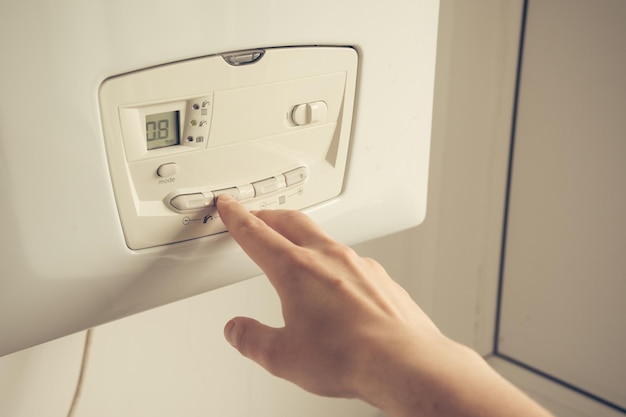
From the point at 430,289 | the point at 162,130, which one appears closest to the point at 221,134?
the point at 162,130

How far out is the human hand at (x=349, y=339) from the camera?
1.12 feet

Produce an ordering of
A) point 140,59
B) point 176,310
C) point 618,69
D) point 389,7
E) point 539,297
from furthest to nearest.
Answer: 1. point 539,297
2. point 618,69
3. point 176,310
4. point 389,7
5. point 140,59

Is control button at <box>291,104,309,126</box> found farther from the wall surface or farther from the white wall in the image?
the wall surface

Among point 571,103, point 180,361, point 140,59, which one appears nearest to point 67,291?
point 140,59

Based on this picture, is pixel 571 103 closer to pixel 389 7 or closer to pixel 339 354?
pixel 389 7

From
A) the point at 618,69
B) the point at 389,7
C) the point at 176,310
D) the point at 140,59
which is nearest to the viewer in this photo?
the point at 140,59

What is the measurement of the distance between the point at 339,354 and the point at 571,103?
632 millimetres

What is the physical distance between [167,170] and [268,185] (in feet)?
0.25

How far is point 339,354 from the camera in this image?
14.3 inches

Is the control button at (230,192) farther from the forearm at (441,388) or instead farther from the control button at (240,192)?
the forearm at (441,388)

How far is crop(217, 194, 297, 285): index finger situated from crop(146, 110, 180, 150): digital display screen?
52 millimetres

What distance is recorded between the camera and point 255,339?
39cm

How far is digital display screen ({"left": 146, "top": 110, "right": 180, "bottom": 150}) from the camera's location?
0.39 m

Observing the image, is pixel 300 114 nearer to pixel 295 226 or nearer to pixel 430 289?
pixel 295 226
